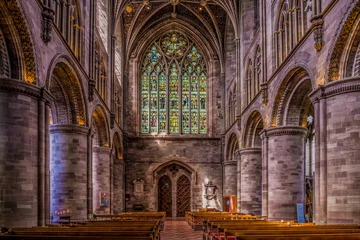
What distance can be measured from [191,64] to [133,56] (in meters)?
5.42

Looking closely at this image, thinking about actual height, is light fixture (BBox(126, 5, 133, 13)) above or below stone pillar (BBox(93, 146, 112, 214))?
above

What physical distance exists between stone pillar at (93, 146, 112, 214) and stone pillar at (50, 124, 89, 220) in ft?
26.9

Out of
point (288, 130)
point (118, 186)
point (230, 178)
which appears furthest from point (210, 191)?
point (288, 130)

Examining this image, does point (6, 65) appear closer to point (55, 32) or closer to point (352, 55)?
point (55, 32)

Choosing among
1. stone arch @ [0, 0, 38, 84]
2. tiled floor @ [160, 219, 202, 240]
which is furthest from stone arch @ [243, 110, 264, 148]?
stone arch @ [0, 0, 38, 84]

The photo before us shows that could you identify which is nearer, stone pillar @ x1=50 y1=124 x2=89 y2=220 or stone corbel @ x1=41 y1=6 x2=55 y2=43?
stone corbel @ x1=41 y1=6 x2=55 y2=43

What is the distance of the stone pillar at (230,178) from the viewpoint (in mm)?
38281

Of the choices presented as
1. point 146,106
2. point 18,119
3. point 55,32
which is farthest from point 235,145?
point 18,119

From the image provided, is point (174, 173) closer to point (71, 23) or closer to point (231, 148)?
point (231, 148)

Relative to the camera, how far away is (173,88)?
43000 mm

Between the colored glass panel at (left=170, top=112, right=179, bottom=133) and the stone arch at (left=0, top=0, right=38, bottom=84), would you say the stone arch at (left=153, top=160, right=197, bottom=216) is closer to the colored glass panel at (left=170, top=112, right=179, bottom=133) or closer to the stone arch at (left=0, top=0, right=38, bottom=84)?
the colored glass panel at (left=170, top=112, right=179, bottom=133)

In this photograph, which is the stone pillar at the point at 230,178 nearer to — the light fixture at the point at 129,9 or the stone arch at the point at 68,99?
the light fixture at the point at 129,9

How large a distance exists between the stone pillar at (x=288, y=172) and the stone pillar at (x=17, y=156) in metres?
11.8

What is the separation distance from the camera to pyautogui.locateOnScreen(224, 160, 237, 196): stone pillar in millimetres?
38281
